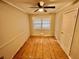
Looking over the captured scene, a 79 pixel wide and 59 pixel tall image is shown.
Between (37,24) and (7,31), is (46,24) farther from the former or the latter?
(7,31)

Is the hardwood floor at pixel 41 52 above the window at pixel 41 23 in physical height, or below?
below

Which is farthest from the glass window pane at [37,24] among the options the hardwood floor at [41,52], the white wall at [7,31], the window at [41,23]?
the white wall at [7,31]

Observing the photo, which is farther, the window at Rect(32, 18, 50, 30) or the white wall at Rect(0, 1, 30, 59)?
the window at Rect(32, 18, 50, 30)

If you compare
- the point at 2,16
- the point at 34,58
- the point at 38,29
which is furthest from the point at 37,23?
the point at 2,16

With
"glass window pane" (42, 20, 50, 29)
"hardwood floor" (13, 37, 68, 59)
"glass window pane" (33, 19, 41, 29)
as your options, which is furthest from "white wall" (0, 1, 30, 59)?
"glass window pane" (42, 20, 50, 29)

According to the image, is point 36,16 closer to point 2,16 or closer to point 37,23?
point 37,23

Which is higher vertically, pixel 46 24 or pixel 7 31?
pixel 46 24

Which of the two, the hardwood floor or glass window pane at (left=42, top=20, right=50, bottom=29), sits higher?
glass window pane at (left=42, top=20, right=50, bottom=29)

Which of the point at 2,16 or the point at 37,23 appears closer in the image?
the point at 2,16

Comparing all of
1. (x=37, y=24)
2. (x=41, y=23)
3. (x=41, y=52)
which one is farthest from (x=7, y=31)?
(x=41, y=23)

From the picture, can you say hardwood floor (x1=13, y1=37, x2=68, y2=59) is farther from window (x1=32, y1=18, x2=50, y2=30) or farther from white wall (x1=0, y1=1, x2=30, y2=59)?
window (x1=32, y1=18, x2=50, y2=30)

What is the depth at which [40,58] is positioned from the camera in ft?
10.3

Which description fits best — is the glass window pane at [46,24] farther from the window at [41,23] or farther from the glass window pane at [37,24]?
the glass window pane at [37,24]

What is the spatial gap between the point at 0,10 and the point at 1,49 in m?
1.24
